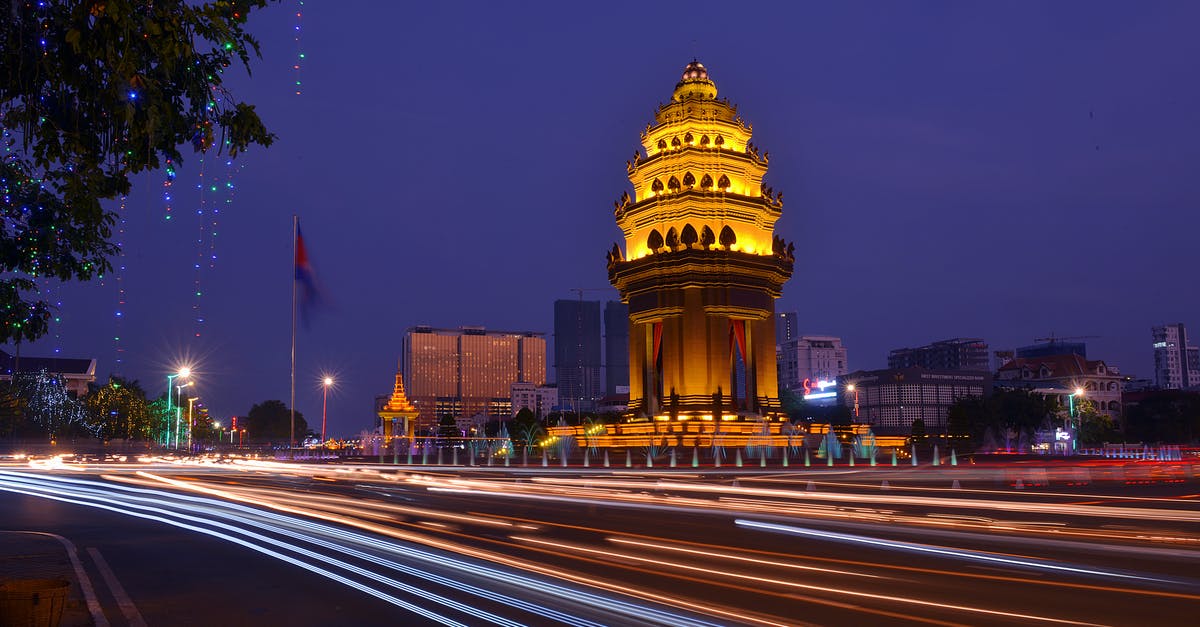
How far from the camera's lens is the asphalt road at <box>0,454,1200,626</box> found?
10641 millimetres

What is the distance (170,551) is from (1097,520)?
17981mm

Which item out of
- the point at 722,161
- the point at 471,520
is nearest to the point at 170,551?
the point at 471,520

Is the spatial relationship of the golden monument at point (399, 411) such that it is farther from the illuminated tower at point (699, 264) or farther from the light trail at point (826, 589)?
the light trail at point (826, 589)

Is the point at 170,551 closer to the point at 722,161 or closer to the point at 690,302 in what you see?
the point at 690,302

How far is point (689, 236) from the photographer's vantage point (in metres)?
65.4

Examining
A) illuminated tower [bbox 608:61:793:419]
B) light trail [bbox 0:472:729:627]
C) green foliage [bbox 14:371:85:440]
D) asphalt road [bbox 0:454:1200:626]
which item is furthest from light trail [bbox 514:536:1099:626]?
green foliage [bbox 14:371:85:440]

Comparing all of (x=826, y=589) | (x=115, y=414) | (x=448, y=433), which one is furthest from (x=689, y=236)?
(x=115, y=414)

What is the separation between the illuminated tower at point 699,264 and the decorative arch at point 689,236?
0.10 metres

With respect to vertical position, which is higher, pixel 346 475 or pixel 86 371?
pixel 86 371

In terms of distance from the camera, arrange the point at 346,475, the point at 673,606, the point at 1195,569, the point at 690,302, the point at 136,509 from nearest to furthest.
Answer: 1. the point at 673,606
2. the point at 1195,569
3. the point at 136,509
4. the point at 346,475
5. the point at 690,302

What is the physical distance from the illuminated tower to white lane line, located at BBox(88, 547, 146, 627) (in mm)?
48908

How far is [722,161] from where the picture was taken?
221 ft

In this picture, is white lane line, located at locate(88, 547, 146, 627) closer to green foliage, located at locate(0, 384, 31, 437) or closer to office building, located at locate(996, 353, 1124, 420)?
green foliage, located at locate(0, 384, 31, 437)

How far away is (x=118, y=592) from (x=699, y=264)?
54167 millimetres
